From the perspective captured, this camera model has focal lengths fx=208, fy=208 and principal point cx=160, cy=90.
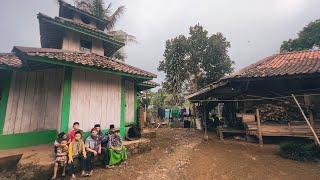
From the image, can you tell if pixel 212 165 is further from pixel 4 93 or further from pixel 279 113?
pixel 4 93

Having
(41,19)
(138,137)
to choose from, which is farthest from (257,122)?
(41,19)

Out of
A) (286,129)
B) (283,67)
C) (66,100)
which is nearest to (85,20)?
A: (66,100)

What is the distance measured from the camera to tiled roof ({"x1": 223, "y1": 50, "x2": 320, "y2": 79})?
9.43m

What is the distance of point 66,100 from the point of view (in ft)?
22.9

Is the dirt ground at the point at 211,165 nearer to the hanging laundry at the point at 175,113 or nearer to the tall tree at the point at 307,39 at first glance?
the hanging laundry at the point at 175,113

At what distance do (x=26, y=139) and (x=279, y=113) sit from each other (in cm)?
1119

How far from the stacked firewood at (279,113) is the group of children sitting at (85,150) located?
729cm

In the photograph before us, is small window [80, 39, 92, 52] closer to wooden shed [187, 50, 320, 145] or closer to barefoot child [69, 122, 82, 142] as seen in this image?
barefoot child [69, 122, 82, 142]

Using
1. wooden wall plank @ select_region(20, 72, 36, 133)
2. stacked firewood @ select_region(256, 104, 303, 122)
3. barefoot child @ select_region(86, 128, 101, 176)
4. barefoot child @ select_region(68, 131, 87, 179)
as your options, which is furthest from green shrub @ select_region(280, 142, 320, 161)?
wooden wall plank @ select_region(20, 72, 36, 133)

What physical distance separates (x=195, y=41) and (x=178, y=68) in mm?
4249

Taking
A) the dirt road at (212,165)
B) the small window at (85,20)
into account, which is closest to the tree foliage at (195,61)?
the small window at (85,20)

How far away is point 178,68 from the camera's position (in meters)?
26.9

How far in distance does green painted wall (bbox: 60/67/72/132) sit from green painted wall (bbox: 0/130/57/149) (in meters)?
1.32

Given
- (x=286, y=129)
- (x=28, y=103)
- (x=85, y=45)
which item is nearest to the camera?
(x=28, y=103)
